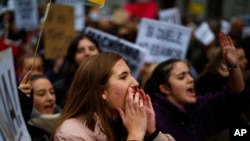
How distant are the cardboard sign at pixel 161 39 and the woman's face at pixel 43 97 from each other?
2259 millimetres

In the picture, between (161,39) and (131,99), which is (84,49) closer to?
(161,39)

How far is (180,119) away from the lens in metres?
3.38

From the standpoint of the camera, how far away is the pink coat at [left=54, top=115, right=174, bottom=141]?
244 centimetres

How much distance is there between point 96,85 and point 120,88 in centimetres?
12

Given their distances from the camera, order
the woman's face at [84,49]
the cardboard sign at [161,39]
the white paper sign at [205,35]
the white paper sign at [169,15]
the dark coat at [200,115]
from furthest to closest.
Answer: the white paper sign at [205,35] < the white paper sign at [169,15] < the cardboard sign at [161,39] < the woman's face at [84,49] < the dark coat at [200,115]

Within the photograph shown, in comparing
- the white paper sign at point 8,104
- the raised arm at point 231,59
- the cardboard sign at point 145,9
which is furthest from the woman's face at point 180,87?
the cardboard sign at point 145,9

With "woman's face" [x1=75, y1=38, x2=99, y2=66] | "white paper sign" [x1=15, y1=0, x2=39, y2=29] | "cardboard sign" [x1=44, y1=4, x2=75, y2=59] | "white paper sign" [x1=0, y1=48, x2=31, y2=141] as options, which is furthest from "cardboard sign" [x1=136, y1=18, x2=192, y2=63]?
"white paper sign" [x1=0, y1=48, x2=31, y2=141]

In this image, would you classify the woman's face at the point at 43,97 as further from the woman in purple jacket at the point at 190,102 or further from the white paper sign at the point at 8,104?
the white paper sign at the point at 8,104

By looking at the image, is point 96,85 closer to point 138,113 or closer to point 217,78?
point 138,113

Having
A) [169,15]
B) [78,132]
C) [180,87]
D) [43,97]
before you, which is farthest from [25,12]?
[78,132]

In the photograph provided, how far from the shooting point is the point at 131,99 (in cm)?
245

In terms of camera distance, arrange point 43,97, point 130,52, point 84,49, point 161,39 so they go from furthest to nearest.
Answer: point 161,39 < point 130,52 < point 84,49 < point 43,97

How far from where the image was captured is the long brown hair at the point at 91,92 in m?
2.53

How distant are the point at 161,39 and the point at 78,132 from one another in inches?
142
